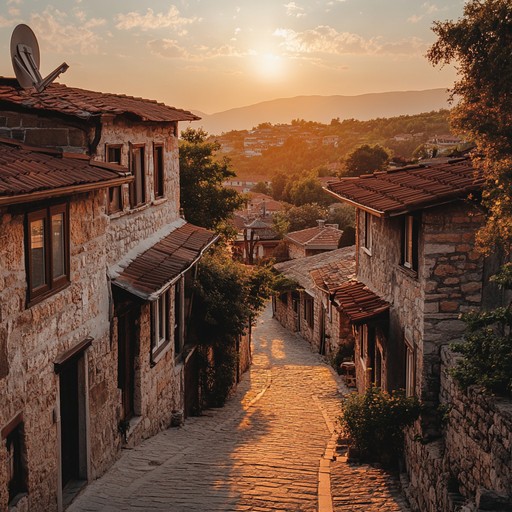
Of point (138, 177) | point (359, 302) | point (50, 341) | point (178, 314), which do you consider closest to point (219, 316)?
point (178, 314)

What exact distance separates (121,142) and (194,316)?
697cm

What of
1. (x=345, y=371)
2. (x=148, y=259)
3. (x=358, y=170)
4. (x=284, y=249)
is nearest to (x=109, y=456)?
(x=148, y=259)

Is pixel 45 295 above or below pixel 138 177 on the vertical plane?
below

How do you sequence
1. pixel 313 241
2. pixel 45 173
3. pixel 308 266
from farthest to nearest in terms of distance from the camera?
pixel 313 241, pixel 308 266, pixel 45 173

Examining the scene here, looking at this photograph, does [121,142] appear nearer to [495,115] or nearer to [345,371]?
[495,115]

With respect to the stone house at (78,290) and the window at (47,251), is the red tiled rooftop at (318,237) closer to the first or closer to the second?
the stone house at (78,290)

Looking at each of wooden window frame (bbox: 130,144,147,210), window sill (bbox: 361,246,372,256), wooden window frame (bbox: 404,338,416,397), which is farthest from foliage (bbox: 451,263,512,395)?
window sill (bbox: 361,246,372,256)

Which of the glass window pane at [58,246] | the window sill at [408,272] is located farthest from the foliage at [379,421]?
the glass window pane at [58,246]

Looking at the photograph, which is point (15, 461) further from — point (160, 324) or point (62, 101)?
point (160, 324)

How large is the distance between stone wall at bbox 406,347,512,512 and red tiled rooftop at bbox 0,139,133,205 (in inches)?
195

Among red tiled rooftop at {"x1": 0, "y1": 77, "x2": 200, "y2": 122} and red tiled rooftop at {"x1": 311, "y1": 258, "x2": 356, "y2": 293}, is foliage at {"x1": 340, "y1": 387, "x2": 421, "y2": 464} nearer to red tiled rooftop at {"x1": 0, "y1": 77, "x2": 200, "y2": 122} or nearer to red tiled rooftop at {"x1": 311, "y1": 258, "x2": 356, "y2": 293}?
red tiled rooftop at {"x1": 0, "y1": 77, "x2": 200, "y2": 122}

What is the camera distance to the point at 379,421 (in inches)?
441

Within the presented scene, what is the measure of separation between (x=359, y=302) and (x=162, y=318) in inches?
156

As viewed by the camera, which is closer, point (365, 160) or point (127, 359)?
point (127, 359)
